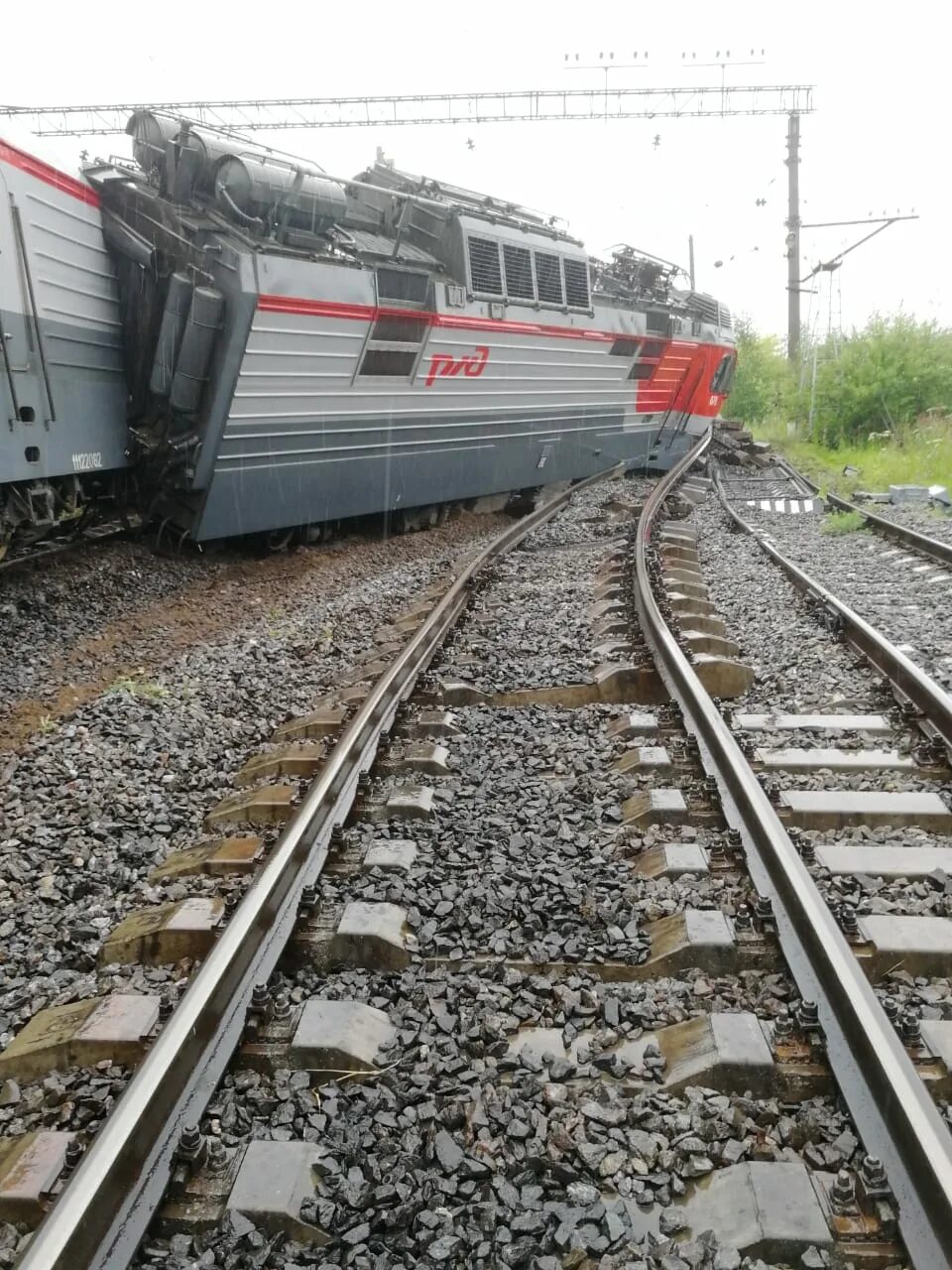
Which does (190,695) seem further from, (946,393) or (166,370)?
(946,393)

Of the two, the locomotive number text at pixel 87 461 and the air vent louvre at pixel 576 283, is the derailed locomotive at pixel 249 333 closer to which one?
the locomotive number text at pixel 87 461

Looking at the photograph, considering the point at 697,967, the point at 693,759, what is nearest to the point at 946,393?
the point at 693,759

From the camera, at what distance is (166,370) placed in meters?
7.83

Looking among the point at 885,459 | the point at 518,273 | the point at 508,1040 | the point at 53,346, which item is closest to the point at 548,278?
the point at 518,273

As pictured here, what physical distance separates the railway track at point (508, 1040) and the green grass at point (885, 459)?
1336 centimetres

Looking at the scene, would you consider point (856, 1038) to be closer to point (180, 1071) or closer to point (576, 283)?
point (180, 1071)

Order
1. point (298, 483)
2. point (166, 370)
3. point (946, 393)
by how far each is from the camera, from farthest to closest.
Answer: point (946, 393) < point (298, 483) < point (166, 370)

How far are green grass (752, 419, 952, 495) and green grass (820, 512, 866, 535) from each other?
4.38 metres

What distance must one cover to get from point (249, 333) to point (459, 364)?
3391 millimetres

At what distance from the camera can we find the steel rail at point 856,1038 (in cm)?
168

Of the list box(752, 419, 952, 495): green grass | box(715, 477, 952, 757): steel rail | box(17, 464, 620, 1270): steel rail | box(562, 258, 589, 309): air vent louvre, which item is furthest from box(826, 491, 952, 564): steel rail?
box(17, 464, 620, 1270): steel rail

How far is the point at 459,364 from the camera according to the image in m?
10.6

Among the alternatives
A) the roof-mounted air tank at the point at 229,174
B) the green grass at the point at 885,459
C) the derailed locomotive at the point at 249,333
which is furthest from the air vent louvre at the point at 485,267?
the green grass at the point at 885,459

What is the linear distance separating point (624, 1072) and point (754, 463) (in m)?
19.3
